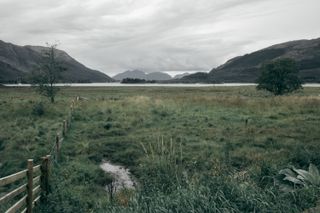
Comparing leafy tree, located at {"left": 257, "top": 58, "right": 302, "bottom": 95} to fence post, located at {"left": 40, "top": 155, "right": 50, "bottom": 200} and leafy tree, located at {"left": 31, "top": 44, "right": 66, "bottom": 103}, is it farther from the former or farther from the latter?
fence post, located at {"left": 40, "top": 155, "right": 50, "bottom": 200}

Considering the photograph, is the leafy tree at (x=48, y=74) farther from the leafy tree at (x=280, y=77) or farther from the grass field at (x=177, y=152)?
the leafy tree at (x=280, y=77)

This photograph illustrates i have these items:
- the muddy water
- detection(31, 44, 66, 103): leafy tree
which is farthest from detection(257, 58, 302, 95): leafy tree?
the muddy water

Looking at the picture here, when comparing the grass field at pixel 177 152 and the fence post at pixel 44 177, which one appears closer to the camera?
the grass field at pixel 177 152

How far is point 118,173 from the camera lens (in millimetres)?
13688

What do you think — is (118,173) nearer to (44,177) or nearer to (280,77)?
(44,177)

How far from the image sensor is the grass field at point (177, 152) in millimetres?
7355

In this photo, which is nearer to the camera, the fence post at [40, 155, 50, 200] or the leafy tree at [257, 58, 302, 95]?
the fence post at [40, 155, 50, 200]

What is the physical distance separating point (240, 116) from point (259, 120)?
6.71ft

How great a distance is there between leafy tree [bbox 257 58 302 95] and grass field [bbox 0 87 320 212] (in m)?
14.9

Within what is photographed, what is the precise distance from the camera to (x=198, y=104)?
34.2m

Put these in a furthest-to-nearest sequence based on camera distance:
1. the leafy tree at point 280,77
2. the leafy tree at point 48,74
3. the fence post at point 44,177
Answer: the leafy tree at point 280,77 < the leafy tree at point 48,74 < the fence post at point 44,177

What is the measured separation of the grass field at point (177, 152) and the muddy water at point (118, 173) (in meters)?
0.34

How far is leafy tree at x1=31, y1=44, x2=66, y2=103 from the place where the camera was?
38.5 m

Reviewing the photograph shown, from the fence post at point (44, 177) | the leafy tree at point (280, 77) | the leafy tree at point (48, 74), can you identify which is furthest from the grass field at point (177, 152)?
the leafy tree at point (280, 77)
